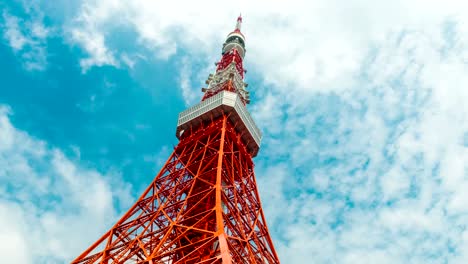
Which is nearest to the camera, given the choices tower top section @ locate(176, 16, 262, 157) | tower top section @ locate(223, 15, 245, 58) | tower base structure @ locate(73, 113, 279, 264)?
tower base structure @ locate(73, 113, 279, 264)

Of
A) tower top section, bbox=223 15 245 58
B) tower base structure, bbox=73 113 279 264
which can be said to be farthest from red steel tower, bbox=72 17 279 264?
tower top section, bbox=223 15 245 58

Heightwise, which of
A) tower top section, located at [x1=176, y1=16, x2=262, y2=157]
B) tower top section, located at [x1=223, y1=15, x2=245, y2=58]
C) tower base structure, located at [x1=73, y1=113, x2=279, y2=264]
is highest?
tower top section, located at [x1=223, y1=15, x2=245, y2=58]

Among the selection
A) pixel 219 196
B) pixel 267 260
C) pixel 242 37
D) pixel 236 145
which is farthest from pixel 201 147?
pixel 242 37

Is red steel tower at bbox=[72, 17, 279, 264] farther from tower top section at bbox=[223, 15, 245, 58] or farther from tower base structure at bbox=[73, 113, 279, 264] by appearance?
tower top section at bbox=[223, 15, 245, 58]

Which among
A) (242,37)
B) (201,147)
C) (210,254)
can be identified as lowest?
(210,254)

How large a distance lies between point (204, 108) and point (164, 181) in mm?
6075

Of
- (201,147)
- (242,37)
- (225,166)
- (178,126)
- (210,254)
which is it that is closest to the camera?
(210,254)

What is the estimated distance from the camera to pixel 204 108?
32.0 metres

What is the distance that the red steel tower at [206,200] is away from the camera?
880 inches

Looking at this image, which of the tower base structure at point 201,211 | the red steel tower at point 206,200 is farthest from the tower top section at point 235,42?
the tower base structure at point 201,211

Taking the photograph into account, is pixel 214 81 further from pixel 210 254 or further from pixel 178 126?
pixel 210 254

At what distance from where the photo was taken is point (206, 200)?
87.0 feet

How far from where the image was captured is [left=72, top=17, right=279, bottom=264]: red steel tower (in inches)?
880

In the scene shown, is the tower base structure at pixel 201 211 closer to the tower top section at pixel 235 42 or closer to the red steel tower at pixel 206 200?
the red steel tower at pixel 206 200
